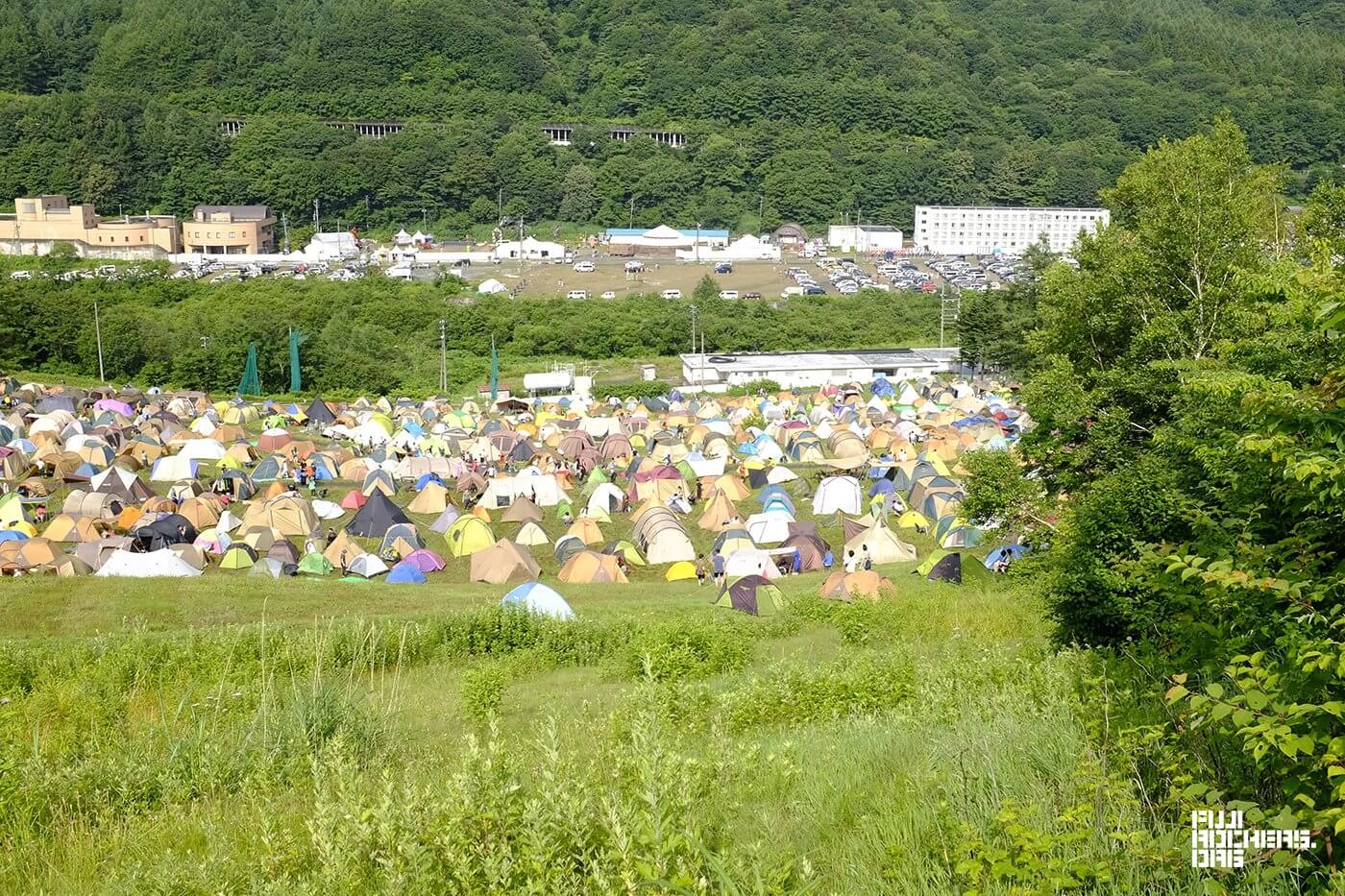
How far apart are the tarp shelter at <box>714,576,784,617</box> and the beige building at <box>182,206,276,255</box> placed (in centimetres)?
4705

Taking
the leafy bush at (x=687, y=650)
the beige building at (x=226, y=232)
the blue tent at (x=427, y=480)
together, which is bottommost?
the blue tent at (x=427, y=480)

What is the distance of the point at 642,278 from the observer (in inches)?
1865

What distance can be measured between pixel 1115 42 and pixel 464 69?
48.9 meters

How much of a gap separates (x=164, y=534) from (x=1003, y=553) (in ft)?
30.2

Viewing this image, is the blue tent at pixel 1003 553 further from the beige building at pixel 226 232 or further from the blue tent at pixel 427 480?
the beige building at pixel 226 232

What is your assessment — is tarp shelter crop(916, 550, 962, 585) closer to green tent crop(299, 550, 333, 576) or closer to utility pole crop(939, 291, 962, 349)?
green tent crop(299, 550, 333, 576)

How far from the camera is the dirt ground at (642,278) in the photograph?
4478 centimetres

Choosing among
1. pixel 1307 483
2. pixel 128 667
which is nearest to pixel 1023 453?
pixel 128 667

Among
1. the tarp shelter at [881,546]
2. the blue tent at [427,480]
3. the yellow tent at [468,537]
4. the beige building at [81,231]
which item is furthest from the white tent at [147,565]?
the beige building at [81,231]

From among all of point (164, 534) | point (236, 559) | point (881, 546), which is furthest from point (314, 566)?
point (881, 546)

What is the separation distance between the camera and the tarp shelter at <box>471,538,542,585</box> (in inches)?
517

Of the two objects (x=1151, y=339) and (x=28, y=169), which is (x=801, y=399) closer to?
(x=1151, y=339)

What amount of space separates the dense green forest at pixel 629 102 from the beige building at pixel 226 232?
5614mm

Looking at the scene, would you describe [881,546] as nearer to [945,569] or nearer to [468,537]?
[945,569]
